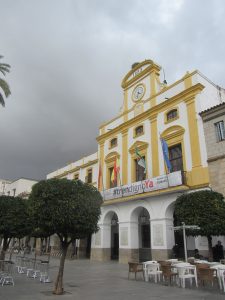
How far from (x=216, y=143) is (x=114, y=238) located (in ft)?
43.9

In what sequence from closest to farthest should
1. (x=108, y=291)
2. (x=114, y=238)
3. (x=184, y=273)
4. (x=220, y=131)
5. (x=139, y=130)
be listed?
(x=108, y=291) < (x=184, y=273) < (x=220, y=131) < (x=139, y=130) < (x=114, y=238)

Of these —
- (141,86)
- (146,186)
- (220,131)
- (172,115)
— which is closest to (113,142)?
(141,86)

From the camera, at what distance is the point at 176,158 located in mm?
20078

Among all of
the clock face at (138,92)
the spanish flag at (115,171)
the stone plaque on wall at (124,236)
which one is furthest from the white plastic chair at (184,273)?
the clock face at (138,92)

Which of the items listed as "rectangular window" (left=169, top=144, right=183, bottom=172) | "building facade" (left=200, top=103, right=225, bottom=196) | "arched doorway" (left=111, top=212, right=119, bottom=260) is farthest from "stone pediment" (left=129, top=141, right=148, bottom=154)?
"arched doorway" (left=111, top=212, right=119, bottom=260)

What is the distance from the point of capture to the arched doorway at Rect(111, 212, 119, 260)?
83.3 ft

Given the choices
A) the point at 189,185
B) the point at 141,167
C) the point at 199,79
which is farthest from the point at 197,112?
the point at 141,167

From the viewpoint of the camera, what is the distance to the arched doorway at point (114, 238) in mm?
25391

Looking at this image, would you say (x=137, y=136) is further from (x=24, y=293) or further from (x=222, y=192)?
(x=24, y=293)

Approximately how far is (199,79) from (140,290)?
48.0 ft

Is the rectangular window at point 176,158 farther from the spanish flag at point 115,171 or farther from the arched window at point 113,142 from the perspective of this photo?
the arched window at point 113,142

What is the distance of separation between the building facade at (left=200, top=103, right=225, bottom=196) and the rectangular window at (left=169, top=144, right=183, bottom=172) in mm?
2446

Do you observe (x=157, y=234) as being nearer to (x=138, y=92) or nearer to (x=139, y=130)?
(x=139, y=130)

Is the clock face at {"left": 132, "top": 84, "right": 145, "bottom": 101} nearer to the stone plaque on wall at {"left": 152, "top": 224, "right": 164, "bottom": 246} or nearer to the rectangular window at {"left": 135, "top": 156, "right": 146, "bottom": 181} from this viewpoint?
the rectangular window at {"left": 135, "top": 156, "right": 146, "bottom": 181}
